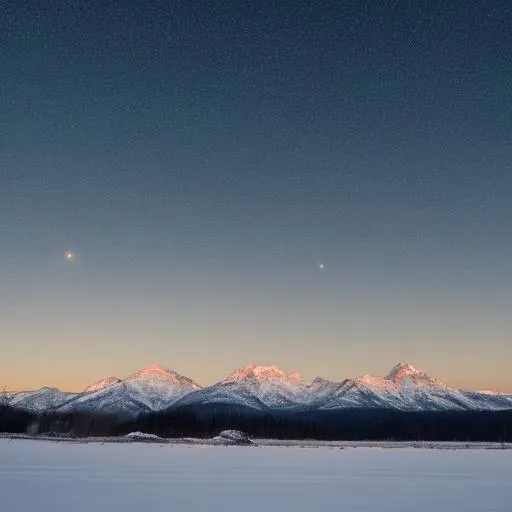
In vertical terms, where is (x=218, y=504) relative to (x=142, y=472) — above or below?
below

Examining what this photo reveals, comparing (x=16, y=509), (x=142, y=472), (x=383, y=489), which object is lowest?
(x=16, y=509)

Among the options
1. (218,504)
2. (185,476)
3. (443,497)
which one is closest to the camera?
(218,504)

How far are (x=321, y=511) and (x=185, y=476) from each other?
105 feet

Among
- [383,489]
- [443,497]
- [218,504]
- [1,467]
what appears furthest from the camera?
[1,467]

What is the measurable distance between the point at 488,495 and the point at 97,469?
43.7 metres

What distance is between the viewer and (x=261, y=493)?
52750 millimetres

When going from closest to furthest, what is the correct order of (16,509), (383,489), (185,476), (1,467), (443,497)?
(16,509)
(443,497)
(383,489)
(185,476)
(1,467)

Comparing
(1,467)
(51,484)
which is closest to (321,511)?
(51,484)

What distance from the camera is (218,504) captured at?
45406 mm

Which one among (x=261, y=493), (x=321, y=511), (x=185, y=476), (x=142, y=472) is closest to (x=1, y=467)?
(x=142, y=472)

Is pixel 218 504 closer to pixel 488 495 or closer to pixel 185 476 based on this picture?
pixel 488 495

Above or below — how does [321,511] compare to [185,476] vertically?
below

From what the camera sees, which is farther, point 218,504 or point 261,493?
point 261,493

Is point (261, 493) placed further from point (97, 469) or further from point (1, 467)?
point (1, 467)
